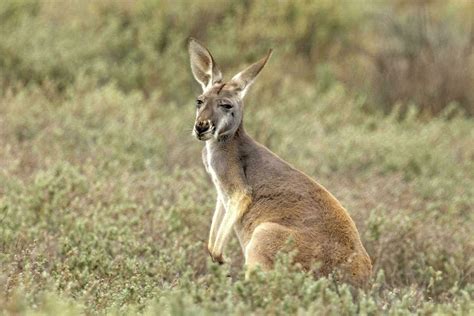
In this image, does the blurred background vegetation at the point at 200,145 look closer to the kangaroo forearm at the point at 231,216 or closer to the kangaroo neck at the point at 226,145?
the kangaroo forearm at the point at 231,216

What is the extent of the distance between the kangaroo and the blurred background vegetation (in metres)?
0.28

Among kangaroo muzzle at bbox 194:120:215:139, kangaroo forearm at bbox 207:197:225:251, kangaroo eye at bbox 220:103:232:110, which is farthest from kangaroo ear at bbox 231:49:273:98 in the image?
kangaroo forearm at bbox 207:197:225:251

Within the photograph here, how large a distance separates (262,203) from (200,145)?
4440mm

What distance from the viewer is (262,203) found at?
5789 millimetres

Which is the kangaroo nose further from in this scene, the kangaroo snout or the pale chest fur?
the pale chest fur

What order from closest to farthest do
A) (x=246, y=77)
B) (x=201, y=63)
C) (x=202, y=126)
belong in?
(x=202, y=126), (x=246, y=77), (x=201, y=63)

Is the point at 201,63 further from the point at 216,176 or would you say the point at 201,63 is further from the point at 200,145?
the point at 200,145

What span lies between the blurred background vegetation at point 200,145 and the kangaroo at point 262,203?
0.92ft

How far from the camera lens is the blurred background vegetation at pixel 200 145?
5281 millimetres

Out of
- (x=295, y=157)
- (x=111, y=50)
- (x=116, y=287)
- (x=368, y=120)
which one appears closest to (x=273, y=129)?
(x=295, y=157)

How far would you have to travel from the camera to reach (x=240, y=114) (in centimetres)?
611

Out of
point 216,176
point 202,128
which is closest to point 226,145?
point 216,176

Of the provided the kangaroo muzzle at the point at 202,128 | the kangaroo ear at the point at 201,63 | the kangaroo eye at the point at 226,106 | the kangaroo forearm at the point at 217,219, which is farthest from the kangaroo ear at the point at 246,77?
the kangaroo forearm at the point at 217,219

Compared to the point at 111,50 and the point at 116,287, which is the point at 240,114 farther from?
the point at 111,50
